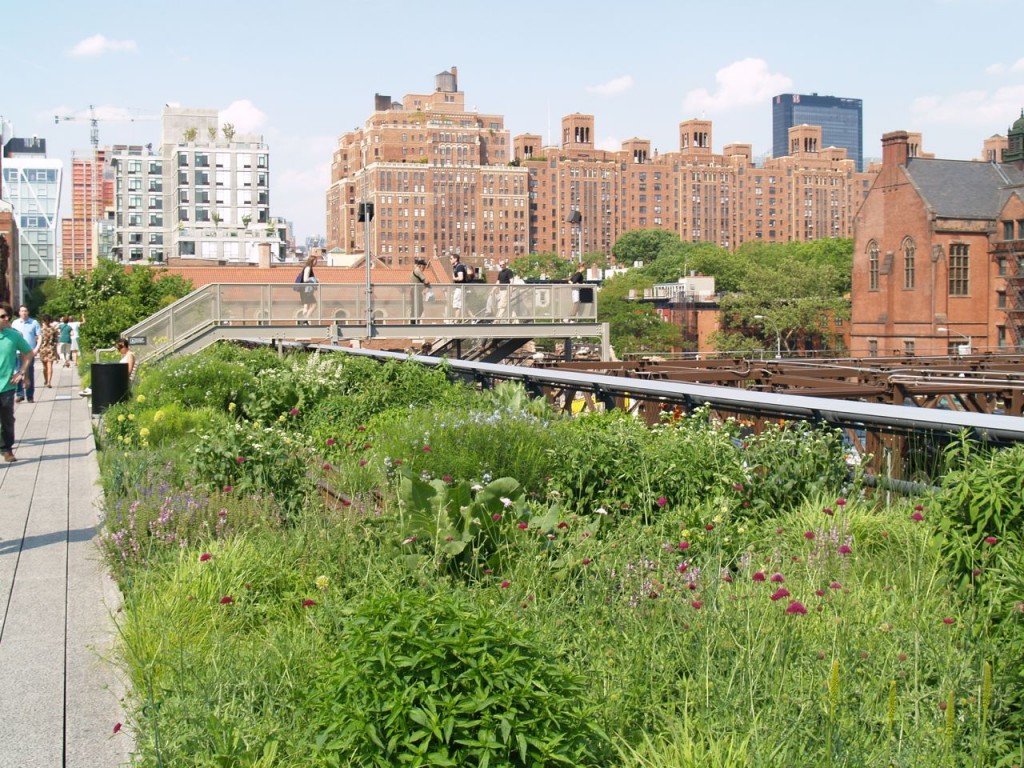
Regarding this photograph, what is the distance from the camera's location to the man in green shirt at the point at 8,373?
528 inches

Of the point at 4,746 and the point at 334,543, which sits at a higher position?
the point at 334,543

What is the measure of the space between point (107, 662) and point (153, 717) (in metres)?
1.59

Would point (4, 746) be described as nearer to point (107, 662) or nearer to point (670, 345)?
point (107, 662)

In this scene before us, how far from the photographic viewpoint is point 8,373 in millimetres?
13438

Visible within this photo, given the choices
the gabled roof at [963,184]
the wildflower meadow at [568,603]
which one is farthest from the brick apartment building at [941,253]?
the wildflower meadow at [568,603]

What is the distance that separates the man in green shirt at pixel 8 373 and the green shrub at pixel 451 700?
10.9m

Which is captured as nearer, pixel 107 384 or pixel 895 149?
pixel 107 384

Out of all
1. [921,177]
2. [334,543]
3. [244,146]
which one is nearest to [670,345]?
[921,177]

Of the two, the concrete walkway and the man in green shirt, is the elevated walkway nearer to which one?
the man in green shirt

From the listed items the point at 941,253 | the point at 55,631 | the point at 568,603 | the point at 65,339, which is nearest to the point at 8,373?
the point at 55,631

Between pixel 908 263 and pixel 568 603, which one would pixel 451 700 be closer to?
pixel 568 603

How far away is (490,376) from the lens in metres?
14.5

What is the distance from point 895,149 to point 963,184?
17.9ft

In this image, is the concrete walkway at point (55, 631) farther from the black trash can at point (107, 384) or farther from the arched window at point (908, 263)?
the arched window at point (908, 263)
